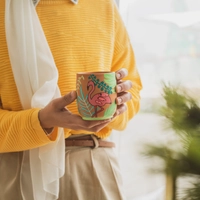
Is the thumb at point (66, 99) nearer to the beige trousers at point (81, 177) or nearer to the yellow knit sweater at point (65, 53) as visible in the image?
the yellow knit sweater at point (65, 53)

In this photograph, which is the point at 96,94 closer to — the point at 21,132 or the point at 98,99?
the point at 98,99

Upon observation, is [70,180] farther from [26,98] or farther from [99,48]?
[99,48]

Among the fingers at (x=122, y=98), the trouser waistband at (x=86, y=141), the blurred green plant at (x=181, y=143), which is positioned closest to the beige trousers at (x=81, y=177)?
the trouser waistband at (x=86, y=141)

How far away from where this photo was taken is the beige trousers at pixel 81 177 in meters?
0.96

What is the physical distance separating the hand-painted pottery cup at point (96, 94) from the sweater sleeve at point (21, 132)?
0.16 meters

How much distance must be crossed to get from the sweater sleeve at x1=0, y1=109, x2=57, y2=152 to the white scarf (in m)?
0.04

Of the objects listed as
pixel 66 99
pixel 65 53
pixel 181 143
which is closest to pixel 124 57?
pixel 65 53

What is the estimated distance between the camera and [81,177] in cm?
99

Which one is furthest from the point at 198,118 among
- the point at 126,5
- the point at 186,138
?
the point at 126,5

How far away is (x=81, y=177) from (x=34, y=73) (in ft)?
1.03

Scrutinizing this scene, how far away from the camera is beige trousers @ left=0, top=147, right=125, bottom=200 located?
3.15 feet

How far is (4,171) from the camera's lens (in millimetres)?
960

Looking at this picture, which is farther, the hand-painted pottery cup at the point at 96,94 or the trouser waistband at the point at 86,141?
the trouser waistband at the point at 86,141

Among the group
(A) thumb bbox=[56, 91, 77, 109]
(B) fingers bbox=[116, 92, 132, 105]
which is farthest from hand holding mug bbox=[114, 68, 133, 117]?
(A) thumb bbox=[56, 91, 77, 109]
